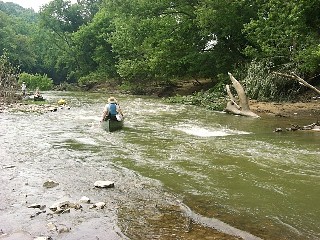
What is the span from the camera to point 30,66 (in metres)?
64.4

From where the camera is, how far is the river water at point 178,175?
561cm

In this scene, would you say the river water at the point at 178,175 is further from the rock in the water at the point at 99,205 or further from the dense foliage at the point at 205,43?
the dense foliage at the point at 205,43

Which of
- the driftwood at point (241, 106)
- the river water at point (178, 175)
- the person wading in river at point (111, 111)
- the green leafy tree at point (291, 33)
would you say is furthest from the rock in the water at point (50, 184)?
the green leafy tree at point (291, 33)

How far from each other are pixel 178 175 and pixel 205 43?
2554cm

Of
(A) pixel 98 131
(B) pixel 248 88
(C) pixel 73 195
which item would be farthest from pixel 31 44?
(C) pixel 73 195

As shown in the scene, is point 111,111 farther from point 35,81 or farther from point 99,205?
point 35,81

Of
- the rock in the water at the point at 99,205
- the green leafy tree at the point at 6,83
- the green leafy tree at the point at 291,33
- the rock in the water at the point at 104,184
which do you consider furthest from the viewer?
the green leafy tree at the point at 6,83

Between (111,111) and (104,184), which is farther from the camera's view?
(111,111)

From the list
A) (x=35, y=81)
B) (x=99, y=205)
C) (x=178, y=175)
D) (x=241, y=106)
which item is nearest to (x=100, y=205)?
(x=99, y=205)

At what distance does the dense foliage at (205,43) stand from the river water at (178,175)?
6.62m

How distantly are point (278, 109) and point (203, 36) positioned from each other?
1320 cm

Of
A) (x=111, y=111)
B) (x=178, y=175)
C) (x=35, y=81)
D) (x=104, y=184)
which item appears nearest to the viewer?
(x=104, y=184)

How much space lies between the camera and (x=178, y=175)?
8.28m

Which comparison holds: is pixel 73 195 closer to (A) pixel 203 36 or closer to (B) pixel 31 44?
(A) pixel 203 36
